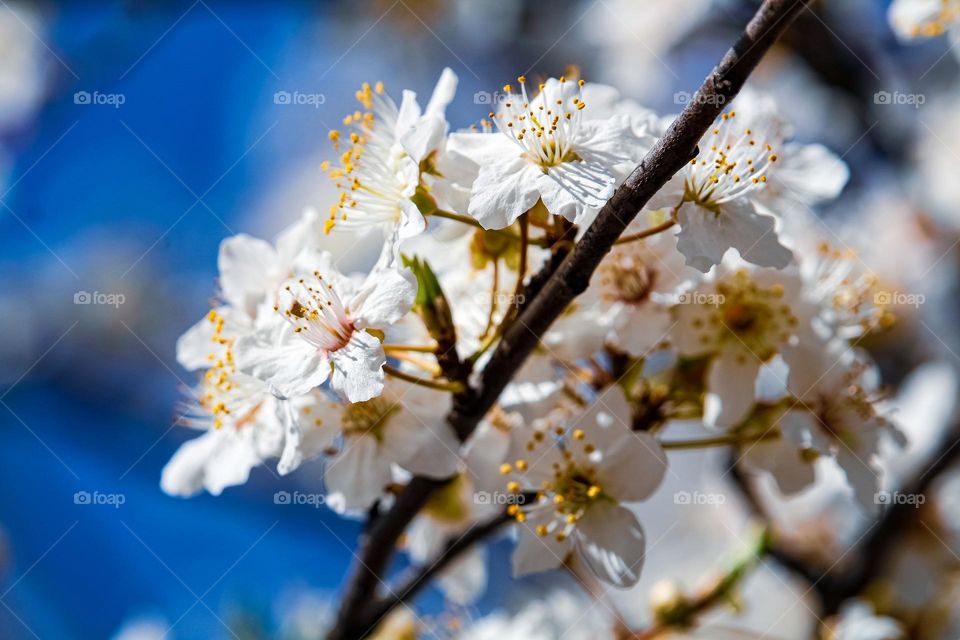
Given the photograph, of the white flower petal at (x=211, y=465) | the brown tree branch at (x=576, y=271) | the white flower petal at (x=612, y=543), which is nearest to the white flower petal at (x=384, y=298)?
the brown tree branch at (x=576, y=271)

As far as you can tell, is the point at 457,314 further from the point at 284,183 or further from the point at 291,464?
the point at 284,183

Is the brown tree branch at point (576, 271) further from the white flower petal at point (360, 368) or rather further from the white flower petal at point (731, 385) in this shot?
the white flower petal at point (731, 385)

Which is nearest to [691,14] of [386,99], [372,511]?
[386,99]

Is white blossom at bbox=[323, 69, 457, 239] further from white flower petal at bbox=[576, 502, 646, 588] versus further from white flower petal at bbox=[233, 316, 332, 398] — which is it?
white flower petal at bbox=[576, 502, 646, 588]

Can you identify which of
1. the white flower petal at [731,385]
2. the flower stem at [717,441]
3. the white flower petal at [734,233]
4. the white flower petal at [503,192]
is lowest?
the flower stem at [717,441]

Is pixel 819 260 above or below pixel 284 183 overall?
above

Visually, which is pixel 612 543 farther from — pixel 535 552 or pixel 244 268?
pixel 244 268
